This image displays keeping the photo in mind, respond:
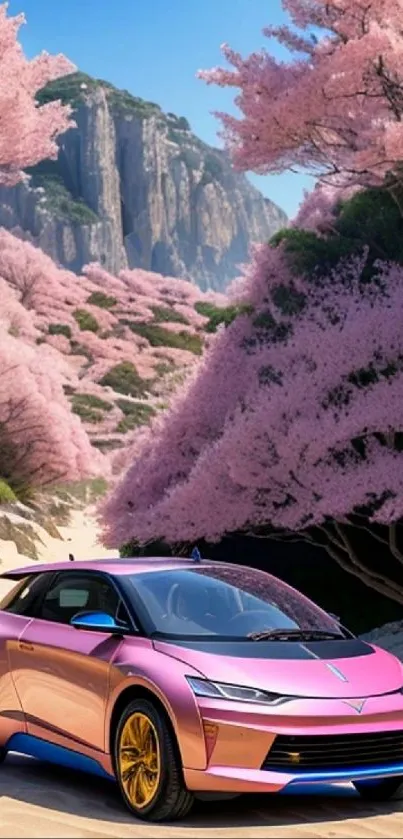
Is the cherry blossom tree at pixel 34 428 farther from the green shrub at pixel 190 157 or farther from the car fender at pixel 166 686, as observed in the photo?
the green shrub at pixel 190 157

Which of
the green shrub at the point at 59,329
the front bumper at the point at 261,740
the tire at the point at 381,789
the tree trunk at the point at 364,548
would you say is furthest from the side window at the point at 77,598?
the green shrub at the point at 59,329

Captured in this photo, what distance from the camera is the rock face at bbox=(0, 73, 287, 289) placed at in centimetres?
13000

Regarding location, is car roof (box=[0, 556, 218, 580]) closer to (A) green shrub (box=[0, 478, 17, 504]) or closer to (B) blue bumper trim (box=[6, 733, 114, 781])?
(B) blue bumper trim (box=[6, 733, 114, 781])

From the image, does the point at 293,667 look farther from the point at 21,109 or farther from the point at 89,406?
the point at 89,406

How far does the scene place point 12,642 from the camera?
701 centimetres

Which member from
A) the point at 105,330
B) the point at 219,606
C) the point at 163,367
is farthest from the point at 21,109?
the point at 105,330

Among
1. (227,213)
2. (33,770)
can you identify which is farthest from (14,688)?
(227,213)

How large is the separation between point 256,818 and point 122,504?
403 inches

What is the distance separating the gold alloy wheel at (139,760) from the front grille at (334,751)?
547mm

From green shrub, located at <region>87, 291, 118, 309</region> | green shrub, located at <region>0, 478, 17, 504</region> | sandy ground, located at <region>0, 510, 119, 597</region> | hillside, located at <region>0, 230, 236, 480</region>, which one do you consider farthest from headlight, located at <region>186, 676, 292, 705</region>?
green shrub, located at <region>87, 291, 118, 309</region>

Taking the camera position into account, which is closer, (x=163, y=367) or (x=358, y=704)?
(x=358, y=704)

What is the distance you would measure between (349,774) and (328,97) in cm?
1274

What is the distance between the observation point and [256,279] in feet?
55.2

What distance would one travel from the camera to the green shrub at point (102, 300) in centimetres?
5798
